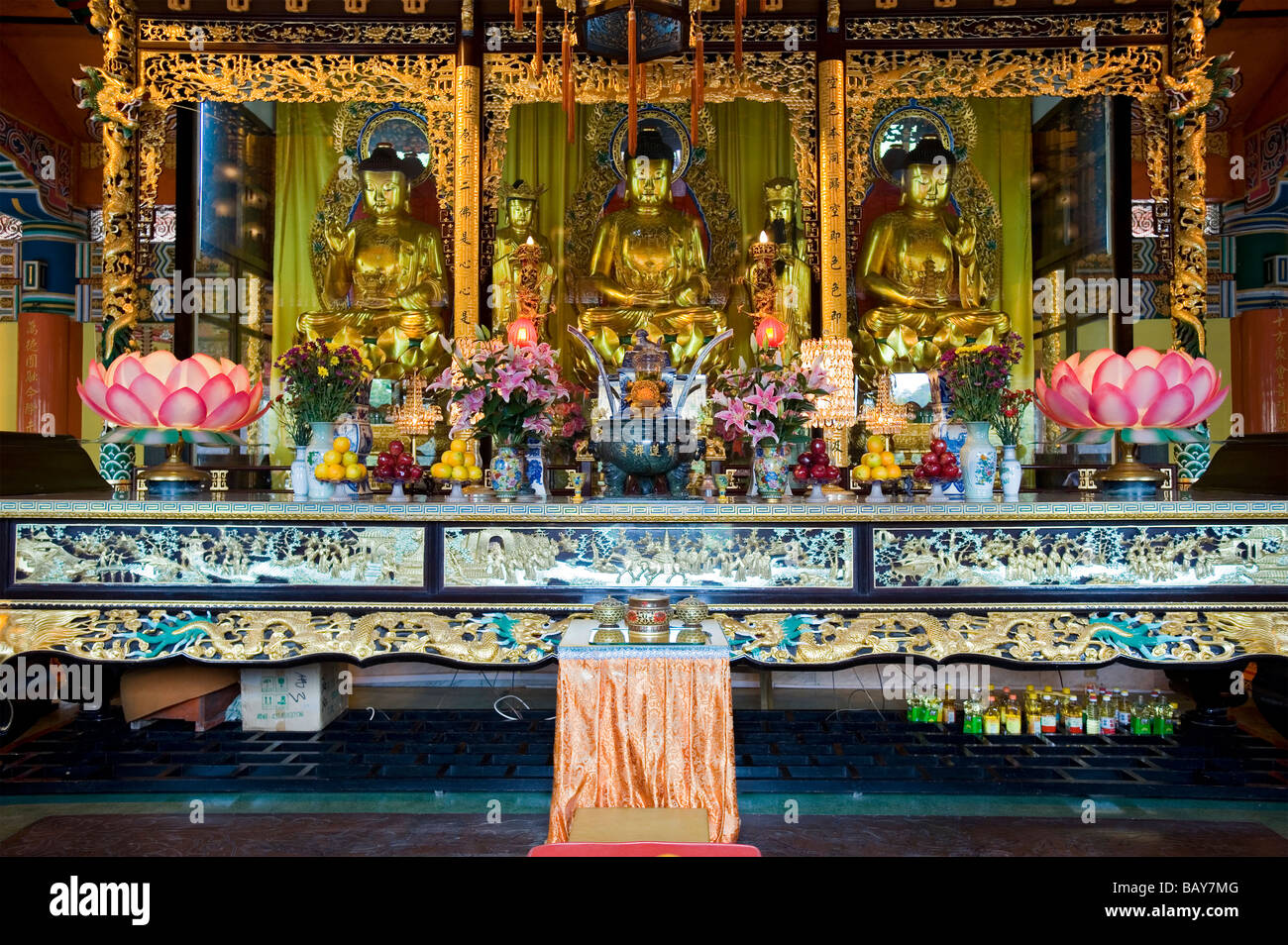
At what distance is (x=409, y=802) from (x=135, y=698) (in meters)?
1.33

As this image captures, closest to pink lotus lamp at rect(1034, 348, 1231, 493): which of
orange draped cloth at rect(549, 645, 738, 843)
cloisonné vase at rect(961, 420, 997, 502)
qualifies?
cloisonné vase at rect(961, 420, 997, 502)

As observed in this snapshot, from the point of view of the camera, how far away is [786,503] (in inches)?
108

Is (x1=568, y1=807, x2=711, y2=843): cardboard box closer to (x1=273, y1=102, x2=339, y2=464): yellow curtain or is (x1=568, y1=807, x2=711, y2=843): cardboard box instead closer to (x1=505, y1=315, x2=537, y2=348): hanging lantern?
(x1=505, y1=315, x2=537, y2=348): hanging lantern

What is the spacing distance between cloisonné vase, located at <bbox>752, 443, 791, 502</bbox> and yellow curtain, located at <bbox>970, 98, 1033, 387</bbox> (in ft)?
8.49

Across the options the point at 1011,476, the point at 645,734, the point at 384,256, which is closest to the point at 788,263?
the point at 384,256

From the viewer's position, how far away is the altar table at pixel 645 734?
7.23ft

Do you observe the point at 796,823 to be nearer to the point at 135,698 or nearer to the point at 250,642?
the point at 250,642

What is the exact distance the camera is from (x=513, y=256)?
185 inches

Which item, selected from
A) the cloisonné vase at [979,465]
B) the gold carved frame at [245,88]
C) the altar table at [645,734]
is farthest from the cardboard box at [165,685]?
the cloisonné vase at [979,465]

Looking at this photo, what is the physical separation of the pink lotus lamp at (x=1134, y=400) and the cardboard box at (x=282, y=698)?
2.70m

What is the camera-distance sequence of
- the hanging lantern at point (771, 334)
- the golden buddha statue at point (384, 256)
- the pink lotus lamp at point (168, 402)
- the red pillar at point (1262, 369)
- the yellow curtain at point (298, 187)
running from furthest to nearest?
the red pillar at point (1262, 369), the yellow curtain at point (298, 187), the golden buddha statue at point (384, 256), the hanging lantern at point (771, 334), the pink lotus lamp at point (168, 402)

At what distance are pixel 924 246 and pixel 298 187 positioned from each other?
3440 millimetres

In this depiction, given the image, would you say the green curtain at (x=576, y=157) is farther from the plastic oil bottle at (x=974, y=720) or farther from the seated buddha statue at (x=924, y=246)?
the plastic oil bottle at (x=974, y=720)

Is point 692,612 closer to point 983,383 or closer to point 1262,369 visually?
point 983,383
